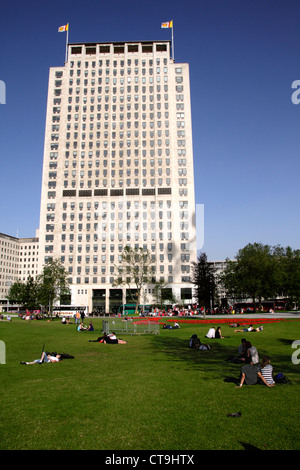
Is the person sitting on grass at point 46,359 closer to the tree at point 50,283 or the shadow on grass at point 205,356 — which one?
the shadow on grass at point 205,356

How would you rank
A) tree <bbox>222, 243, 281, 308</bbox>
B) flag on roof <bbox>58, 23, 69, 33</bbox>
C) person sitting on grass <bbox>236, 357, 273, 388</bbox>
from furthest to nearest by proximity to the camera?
1. flag on roof <bbox>58, 23, 69, 33</bbox>
2. tree <bbox>222, 243, 281, 308</bbox>
3. person sitting on grass <bbox>236, 357, 273, 388</bbox>

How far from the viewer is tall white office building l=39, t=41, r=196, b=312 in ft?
328

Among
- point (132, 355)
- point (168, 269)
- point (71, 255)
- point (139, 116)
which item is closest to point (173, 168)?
point (139, 116)

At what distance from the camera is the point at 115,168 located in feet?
344

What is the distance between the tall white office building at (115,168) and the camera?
99.9m

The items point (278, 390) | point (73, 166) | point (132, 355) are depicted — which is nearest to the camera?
point (278, 390)

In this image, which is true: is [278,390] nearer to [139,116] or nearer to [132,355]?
[132,355]

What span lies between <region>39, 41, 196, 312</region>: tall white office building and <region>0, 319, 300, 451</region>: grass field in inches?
3278

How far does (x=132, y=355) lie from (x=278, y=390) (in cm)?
924

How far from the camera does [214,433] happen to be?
7066 millimetres

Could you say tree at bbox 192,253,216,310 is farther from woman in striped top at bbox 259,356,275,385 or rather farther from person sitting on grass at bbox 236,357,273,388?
person sitting on grass at bbox 236,357,273,388

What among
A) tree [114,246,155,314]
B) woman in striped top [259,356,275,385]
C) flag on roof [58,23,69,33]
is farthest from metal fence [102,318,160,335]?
flag on roof [58,23,69,33]

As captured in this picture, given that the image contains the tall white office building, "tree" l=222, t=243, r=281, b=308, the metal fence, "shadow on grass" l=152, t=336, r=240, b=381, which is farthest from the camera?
the tall white office building

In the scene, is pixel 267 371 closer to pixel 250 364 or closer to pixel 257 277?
pixel 250 364
